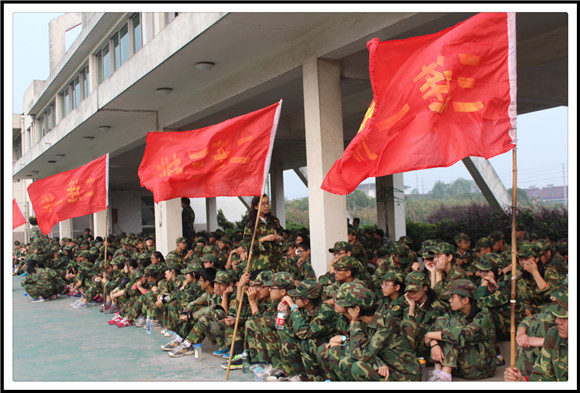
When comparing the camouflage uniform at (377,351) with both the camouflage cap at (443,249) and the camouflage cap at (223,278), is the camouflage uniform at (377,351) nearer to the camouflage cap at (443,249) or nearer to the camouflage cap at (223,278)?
the camouflage cap at (443,249)

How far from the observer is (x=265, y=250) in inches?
277

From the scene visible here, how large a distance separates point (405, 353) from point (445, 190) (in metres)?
14.8

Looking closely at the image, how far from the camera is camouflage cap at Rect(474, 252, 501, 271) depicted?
17.5 feet

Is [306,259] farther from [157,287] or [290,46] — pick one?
[290,46]

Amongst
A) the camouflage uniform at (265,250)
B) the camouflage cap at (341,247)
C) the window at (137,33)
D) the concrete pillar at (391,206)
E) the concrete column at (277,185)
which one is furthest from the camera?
the concrete column at (277,185)

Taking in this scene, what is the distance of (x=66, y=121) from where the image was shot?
14.3 meters

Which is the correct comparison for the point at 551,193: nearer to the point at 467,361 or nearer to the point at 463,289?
the point at 463,289

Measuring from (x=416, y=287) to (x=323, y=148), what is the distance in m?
2.48

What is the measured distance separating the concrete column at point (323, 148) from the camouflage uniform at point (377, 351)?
2442mm

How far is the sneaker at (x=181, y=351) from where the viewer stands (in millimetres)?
6254

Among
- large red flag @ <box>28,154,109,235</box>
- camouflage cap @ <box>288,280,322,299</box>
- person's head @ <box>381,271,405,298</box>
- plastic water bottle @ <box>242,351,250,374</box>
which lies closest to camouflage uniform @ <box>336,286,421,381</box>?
camouflage cap @ <box>288,280,322,299</box>

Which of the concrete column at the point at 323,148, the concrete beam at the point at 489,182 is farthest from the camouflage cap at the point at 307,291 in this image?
the concrete beam at the point at 489,182

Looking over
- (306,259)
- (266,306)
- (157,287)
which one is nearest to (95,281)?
(157,287)

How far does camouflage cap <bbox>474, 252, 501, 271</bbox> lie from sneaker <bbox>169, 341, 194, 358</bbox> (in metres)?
3.44
